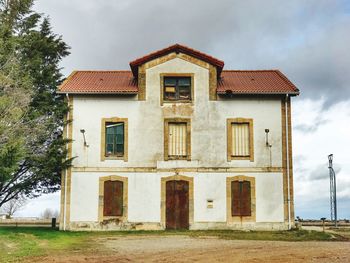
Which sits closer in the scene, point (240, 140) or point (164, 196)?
point (164, 196)

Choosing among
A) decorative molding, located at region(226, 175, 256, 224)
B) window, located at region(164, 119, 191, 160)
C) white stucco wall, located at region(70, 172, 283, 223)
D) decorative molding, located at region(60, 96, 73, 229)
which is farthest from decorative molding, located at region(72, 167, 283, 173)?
window, located at region(164, 119, 191, 160)

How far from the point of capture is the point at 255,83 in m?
30.5

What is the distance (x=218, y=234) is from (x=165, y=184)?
4.24 m

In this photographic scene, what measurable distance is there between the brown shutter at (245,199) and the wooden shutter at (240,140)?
5.18 feet

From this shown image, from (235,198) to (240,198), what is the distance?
25cm

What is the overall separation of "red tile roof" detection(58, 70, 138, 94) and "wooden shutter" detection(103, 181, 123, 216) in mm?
4742

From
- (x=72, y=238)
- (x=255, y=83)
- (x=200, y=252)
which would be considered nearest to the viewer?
(x=200, y=252)

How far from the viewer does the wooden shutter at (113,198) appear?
28.3m

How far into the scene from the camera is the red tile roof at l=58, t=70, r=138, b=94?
29141 mm

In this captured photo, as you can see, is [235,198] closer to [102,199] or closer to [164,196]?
[164,196]

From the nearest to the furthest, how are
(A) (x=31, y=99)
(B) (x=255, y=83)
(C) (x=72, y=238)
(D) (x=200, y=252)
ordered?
(D) (x=200, y=252), (C) (x=72, y=238), (A) (x=31, y=99), (B) (x=255, y=83)

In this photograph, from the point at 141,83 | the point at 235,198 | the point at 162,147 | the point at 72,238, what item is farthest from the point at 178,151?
the point at 72,238

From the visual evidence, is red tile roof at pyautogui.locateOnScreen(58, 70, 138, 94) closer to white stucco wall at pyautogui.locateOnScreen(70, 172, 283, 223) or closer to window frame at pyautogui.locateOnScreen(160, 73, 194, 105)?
window frame at pyautogui.locateOnScreen(160, 73, 194, 105)

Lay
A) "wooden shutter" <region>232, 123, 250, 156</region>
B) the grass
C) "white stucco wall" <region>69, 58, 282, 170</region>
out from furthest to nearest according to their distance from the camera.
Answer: "wooden shutter" <region>232, 123, 250, 156</region> → "white stucco wall" <region>69, 58, 282, 170</region> → the grass
